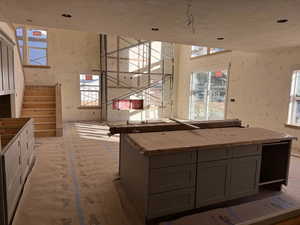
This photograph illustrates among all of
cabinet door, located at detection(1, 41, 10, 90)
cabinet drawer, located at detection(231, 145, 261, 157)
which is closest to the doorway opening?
cabinet door, located at detection(1, 41, 10, 90)

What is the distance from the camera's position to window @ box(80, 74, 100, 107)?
26.7 feet

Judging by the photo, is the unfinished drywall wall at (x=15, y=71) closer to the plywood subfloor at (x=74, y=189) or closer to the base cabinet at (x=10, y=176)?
the plywood subfloor at (x=74, y=189)

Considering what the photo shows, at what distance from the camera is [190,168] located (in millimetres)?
2010

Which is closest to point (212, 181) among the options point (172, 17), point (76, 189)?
point (76, 189)

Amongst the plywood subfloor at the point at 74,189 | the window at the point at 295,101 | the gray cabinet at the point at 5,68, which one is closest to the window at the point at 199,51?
the window at the point at 295,101

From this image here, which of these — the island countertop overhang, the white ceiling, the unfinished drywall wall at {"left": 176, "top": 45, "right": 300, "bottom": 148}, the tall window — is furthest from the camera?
the tall window

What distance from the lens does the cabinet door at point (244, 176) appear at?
2.26m

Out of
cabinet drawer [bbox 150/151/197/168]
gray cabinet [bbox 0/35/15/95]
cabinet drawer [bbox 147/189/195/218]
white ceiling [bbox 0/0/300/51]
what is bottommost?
cabinet drawer [bbox 147/189/195/218]

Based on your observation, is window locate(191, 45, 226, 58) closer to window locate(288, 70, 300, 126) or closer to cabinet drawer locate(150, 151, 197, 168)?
window locate(288, 70, 300, 126)

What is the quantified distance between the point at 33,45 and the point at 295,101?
881 centimetres

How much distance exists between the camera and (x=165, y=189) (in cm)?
194

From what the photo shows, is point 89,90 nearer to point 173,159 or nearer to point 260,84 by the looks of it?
point 260,84

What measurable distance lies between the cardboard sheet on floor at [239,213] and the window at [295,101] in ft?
9.93

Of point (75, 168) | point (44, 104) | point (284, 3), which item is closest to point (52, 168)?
point (75, 168)
